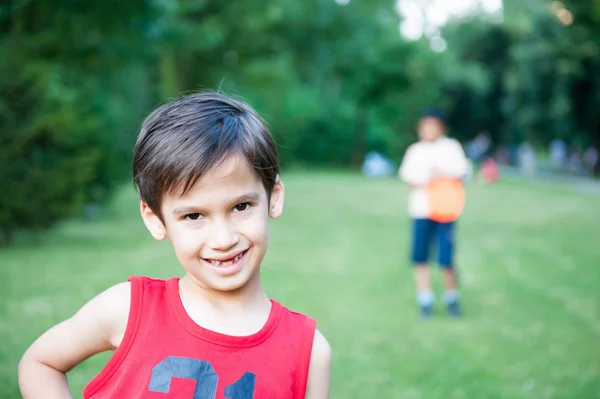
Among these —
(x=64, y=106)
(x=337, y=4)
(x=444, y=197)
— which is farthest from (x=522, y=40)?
(x=444, y=197)

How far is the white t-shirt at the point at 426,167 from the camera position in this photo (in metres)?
7.16

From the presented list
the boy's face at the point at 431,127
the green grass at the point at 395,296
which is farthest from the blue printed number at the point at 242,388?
the boy's face at the point at 431,127

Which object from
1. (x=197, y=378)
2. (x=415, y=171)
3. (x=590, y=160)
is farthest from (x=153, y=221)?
(x=590, y=160)

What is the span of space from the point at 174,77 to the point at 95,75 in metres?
11.4

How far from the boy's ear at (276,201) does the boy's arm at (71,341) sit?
19.8 inches

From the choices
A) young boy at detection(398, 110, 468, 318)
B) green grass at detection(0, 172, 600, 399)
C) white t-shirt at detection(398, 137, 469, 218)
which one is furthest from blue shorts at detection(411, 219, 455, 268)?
green grass at detection(0, 172, 600, 399)

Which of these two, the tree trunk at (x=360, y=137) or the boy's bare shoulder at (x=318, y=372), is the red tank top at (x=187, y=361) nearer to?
the boy's bare shoulder at (x=318, y=372)

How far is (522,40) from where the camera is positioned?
1460 inches

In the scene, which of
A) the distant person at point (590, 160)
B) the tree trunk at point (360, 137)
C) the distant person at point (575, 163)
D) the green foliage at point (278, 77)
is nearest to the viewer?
the green foliage at point (278, 77)

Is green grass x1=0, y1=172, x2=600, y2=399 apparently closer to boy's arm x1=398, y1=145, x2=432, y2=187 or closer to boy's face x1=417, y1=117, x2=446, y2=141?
boy's arm x1=398, y1=145, x2=432, y2=187

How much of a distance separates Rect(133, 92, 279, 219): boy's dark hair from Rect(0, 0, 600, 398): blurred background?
0.50 meters

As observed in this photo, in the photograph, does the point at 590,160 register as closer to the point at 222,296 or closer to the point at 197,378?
the point at 222,296

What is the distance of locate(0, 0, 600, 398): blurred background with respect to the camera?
7477 mm

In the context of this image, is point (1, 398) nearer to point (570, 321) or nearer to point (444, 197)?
point (444, 197)
